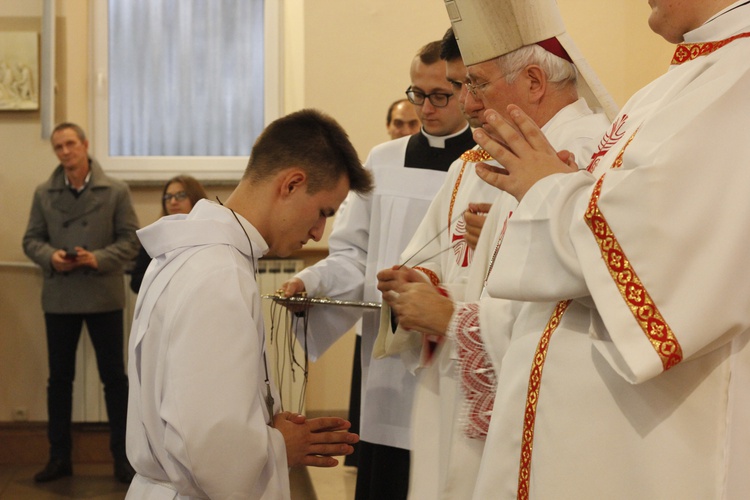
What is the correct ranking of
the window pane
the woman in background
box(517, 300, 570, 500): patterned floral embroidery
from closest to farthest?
1. box(517, 300, 570, 500): patterned floral embroidery
2. the woman in background
3. the window pane

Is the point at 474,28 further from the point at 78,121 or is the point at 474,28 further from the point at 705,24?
the point at 78,121

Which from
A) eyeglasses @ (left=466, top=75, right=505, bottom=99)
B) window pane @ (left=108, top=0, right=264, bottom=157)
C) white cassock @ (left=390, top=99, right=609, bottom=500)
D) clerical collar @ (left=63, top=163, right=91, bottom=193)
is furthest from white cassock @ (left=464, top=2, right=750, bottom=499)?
window pane @ (left=108, top=0, right=264, bottom=157)

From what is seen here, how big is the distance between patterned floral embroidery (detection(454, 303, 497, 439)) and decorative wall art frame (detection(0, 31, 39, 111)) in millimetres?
4741

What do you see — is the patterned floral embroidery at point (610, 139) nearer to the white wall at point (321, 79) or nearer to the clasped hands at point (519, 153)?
the clasped hands at point (519, 153)

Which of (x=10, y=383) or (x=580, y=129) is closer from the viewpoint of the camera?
(x=580, y=129)

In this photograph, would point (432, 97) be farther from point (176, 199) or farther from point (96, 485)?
point (96, 485)

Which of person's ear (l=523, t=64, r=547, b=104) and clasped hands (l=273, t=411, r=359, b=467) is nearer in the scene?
clasped hands (l=273, t=411, r=359, b=467)

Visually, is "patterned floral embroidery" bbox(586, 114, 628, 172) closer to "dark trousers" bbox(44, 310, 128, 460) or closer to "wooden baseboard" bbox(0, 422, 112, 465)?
"dark trousers" bbox(44, 310, 128, 460)

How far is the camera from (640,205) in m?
1.53

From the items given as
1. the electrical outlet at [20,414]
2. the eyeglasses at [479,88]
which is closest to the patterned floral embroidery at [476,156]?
the eyeglasses at [479,88]

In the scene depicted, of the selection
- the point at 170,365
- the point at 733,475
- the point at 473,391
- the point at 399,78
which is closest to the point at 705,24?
the point at 733,475

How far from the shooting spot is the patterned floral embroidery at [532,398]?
1.78m

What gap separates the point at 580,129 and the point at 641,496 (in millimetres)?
980

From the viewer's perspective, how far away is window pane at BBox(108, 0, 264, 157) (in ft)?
22.1
